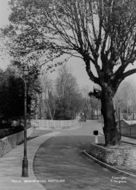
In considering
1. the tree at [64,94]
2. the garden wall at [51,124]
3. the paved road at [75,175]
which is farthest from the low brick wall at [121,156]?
the tree at [64,94]

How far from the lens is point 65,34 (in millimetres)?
29703

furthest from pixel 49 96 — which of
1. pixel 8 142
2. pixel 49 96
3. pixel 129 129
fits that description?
pixel 8 142

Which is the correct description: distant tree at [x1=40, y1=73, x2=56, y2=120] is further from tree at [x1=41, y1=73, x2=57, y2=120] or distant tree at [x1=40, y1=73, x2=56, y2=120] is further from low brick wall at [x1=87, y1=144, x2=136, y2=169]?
low brick wall at [x1=87, y1=144, x2=136, y2=169]

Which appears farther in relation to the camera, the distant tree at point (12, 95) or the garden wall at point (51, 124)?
the garden wall at point (51, 124)

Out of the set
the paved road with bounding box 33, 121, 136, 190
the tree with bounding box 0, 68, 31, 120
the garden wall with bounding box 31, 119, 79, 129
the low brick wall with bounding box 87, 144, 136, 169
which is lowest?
the paved road with bounding box 33, 121, 136, 190

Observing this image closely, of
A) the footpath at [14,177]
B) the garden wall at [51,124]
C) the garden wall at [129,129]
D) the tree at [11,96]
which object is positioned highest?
the tree at [11,96]

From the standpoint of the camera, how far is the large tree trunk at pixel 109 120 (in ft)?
94.6

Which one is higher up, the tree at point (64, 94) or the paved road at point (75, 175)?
the tree at point (64, 94)

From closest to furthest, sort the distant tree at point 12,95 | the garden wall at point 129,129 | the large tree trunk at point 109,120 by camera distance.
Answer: the large tree trunk at point 109,120 → the distant tree at point 12,95 → the garden wall at point 129,129

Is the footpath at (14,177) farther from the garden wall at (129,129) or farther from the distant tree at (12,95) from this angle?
the garden wall at (129,129)

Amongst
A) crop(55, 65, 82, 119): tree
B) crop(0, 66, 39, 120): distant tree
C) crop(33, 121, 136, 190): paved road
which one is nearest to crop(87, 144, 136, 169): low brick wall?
crop(33, 121, 136, 190): paved road

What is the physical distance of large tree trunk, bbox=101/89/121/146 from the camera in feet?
94.6

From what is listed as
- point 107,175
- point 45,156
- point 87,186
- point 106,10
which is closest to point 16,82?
point 45,156

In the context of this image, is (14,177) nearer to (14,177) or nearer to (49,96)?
(14,177)
